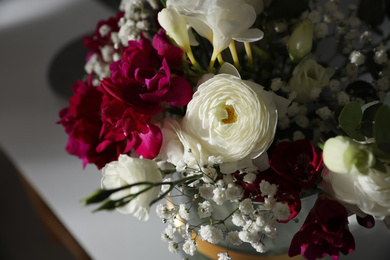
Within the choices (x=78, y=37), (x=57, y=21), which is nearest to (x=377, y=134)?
(x=78, y=37)

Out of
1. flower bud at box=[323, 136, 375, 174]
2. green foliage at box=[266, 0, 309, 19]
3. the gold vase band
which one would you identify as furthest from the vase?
green foliage at box=[266, 0, 309, 19]

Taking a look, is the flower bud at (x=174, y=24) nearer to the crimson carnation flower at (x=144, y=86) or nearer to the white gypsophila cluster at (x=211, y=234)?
the crimson carnation flower at (x=144, y=86)

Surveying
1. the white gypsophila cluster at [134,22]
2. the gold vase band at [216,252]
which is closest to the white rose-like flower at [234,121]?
the gold vase band at [216,252]

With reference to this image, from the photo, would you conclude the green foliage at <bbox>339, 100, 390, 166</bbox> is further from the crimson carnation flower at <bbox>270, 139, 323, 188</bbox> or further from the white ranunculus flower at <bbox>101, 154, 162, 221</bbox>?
the white ranunculus flower at <bbox>101, 154, 162, 221</bbox>

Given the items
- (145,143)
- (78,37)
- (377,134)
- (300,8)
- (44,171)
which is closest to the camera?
(377,134)

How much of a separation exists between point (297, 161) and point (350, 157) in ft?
0.33

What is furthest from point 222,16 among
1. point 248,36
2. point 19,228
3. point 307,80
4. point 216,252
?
point 19,228

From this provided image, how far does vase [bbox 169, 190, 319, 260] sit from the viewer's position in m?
0.44

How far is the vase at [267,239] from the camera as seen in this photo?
437 millimetres

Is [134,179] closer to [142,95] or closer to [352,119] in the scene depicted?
[142,95]

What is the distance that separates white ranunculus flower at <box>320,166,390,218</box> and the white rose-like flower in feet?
0.24

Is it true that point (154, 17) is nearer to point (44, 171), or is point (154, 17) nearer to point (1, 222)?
point (44, 171)

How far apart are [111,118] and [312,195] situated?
22 cm

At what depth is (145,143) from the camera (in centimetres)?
44
